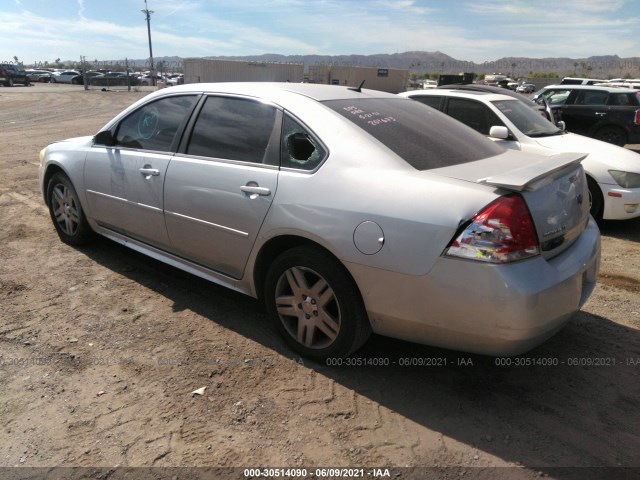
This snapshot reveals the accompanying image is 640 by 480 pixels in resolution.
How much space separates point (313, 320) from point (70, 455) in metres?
1.42

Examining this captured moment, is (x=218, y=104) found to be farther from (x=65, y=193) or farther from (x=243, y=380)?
(x=65, y=193)

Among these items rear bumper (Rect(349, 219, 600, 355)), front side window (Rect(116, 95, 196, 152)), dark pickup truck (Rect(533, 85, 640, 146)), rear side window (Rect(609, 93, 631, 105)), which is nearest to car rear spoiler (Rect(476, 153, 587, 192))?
rear bumper (Rect(349, 219, 600, 355))

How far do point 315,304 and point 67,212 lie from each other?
3198 mm

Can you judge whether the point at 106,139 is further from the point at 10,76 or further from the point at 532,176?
the point at 10,76

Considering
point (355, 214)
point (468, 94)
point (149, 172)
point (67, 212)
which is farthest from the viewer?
point (468, 94)

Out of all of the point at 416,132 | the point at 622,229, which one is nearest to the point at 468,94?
the point at 622,229

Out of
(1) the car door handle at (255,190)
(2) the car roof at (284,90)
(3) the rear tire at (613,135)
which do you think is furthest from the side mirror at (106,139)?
(3) the rear tire at (613,135)

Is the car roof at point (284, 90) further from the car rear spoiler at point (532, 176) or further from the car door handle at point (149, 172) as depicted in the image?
the car rear spoiler at point (532, 176)

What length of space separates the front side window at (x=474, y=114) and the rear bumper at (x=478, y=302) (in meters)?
4.35

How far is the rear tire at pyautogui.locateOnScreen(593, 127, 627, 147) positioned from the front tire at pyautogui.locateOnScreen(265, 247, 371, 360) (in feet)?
36.2

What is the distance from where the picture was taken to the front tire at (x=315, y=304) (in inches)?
109

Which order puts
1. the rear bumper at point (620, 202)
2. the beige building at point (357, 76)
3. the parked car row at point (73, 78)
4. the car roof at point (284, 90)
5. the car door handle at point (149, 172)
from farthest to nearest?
the beige building at point (357, 76) → the parked car row at point (73, 78) → the rear bumper at point (620, 202) → the car door handle at point (149, 172) → the car roof at point (284, 90)

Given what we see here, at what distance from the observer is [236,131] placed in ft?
11.1

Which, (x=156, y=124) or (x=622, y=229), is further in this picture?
(x=622, y=229)
